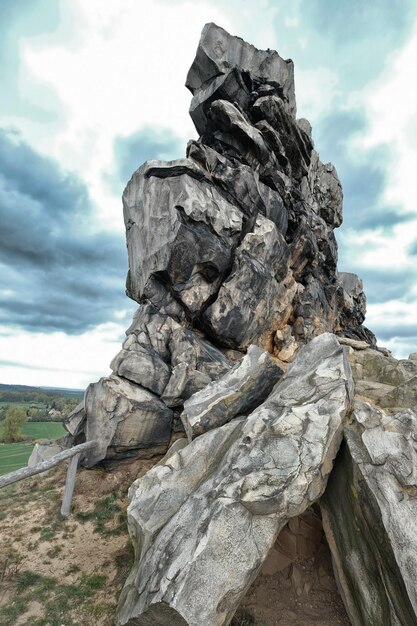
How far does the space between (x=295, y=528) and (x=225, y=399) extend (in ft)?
15.4

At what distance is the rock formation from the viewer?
286 inches

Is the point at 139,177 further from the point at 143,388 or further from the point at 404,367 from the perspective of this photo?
the point at 404,367

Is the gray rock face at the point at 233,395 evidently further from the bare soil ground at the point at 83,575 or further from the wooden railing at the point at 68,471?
the wooden railing at the point at 68,471

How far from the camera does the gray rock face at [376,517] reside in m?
6.88

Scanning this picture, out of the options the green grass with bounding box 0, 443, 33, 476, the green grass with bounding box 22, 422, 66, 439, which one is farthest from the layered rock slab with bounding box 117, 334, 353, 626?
the green grass with bounding box 22, 422, 66, 439

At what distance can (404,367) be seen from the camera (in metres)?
16.2

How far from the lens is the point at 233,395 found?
12195 mm

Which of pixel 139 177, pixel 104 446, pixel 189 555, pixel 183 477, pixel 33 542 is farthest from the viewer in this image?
pixel 139 177

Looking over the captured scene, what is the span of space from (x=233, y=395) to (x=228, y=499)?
4.74 metres

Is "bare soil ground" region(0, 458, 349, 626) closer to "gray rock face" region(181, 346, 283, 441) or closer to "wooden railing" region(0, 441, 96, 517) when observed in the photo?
"wooden railing" region(0, 441, 96, 517)

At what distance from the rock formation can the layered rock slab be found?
0.12 ft

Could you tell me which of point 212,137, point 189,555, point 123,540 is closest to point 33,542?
point 123,540

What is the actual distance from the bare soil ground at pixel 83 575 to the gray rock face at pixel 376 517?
4.16 feet

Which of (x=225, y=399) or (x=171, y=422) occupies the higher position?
(x=225, y=399)
